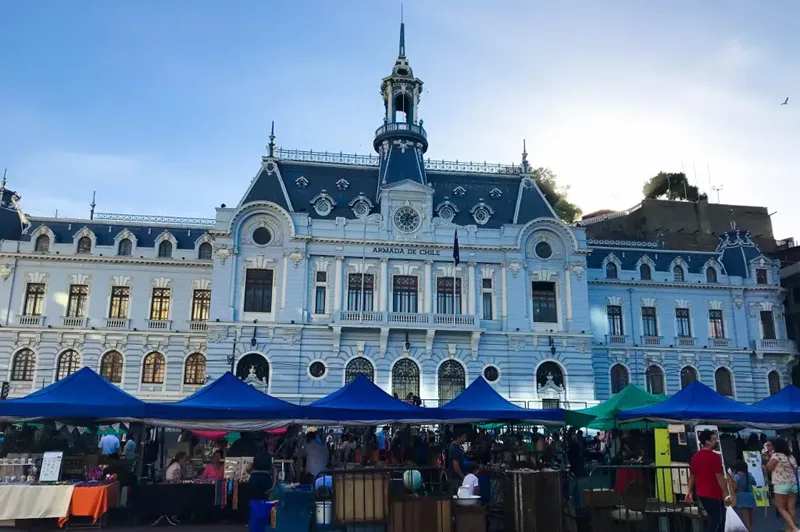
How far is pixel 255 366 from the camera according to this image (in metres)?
33.7

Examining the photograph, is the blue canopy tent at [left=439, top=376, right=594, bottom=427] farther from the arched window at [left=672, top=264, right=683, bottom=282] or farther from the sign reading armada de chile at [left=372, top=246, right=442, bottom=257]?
the arched window at [left=672, top=264, right=683, bottom=282]

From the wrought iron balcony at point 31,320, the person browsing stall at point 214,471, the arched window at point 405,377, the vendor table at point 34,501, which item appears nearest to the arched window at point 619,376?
the arched window at point 405,377

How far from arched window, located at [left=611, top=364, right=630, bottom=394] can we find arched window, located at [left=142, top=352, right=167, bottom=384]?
2601 centimetres

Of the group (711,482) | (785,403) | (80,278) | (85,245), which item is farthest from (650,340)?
(85,245)

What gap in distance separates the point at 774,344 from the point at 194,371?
35076mm

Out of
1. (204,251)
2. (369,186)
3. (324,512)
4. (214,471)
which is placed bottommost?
(324,512)

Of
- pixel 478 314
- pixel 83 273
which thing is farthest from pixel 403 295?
pixel 83 273

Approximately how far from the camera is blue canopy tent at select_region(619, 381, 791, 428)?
60.2ft

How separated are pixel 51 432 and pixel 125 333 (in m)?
14.3

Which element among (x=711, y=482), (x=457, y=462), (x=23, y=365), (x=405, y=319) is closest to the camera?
(x=711, y=482)

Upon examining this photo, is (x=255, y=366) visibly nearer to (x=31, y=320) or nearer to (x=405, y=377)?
(x=405, y=377)

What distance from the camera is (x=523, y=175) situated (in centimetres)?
4019

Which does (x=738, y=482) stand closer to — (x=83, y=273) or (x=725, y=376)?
(x=725, y=376)

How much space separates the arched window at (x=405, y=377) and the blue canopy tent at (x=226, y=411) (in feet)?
57.7
